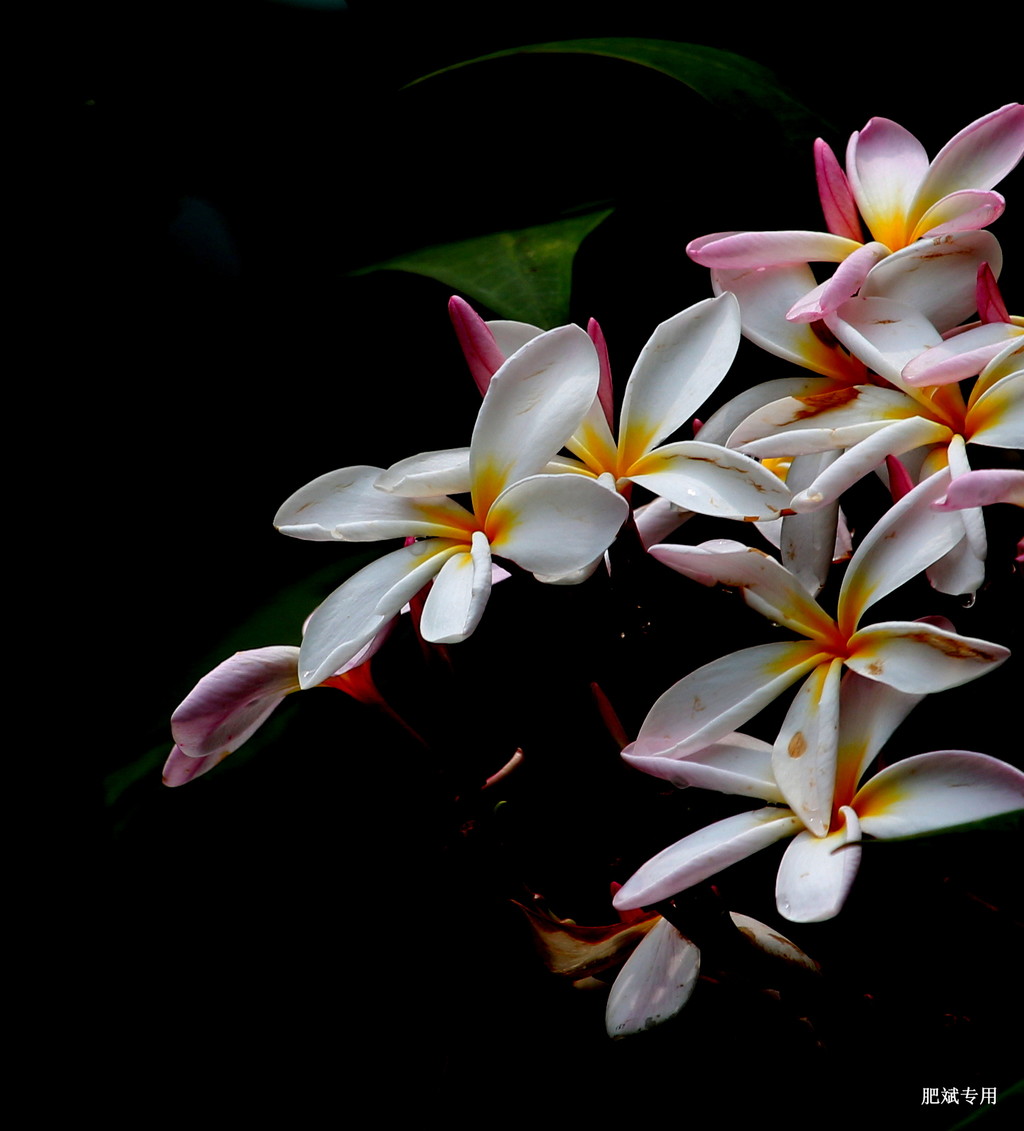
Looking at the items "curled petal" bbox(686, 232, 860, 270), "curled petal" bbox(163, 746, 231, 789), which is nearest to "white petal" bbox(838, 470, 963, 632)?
"curled petal" bbox(686, 232, 860, 270)

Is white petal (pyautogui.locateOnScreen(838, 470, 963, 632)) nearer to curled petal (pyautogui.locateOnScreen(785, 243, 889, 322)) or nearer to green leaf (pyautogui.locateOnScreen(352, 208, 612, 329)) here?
curled petal (pyautogui.locateOnScreen(785, 243, 889, 322))

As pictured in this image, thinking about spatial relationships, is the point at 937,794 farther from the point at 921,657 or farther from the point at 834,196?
the point at 834,196

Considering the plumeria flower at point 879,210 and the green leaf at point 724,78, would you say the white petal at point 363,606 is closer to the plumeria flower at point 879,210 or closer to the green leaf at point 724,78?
the plumeria flower at point 879,210

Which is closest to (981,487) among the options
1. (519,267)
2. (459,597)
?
(459,597)

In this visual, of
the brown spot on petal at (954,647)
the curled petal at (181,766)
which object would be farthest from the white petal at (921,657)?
the curled petal at (181,766)

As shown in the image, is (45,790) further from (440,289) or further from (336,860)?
(440,289)

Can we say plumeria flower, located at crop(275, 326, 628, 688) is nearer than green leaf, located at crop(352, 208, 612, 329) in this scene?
Yes

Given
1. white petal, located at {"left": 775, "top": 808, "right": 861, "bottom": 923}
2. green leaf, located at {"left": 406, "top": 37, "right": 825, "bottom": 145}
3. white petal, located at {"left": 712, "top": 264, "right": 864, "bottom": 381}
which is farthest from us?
green leaf, located at {"left": 406, "top": 37, "right": 825, "bottom": 145}
